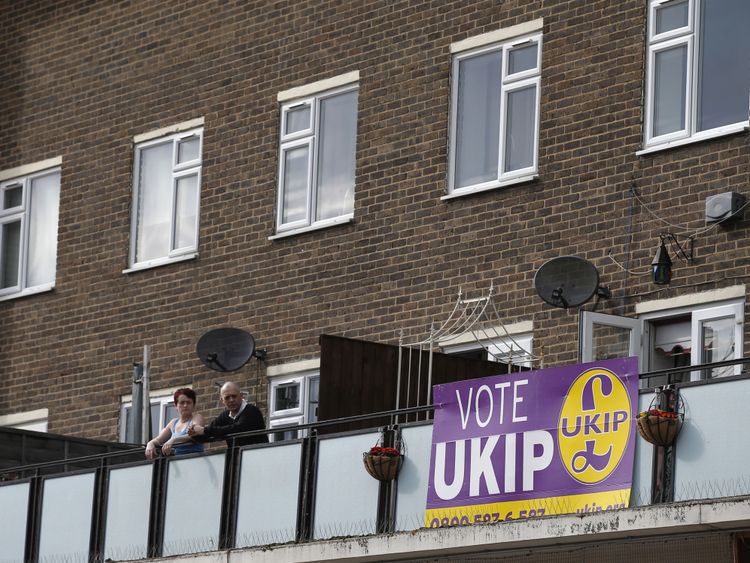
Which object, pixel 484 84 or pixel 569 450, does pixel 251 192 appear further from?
pixel 569 450

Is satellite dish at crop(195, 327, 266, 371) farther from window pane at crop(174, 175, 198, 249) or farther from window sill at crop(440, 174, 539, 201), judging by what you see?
window sill at crop(440, 174, 539, 201)

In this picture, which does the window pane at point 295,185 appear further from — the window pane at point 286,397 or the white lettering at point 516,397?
the white lettering at point 516,397

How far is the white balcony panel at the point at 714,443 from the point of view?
51.2ft

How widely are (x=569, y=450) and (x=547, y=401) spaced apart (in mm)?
504

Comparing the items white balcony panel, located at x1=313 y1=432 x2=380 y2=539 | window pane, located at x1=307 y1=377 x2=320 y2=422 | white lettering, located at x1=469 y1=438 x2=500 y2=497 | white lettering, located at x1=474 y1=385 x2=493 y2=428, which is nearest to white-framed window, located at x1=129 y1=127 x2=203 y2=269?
window pane, located at x1=307 y1=377 x2=320 y2=422

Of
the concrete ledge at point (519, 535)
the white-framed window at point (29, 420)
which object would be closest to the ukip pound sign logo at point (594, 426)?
the concrete ledge at point (519, 535)

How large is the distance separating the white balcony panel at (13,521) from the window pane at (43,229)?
5.05 metres

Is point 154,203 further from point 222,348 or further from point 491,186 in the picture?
point 491,186

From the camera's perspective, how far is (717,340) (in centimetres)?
1917

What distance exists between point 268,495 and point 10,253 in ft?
30.0

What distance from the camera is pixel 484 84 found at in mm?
21906

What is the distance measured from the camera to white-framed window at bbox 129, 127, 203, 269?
24.9 metres

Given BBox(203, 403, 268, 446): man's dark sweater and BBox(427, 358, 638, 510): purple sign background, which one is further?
BBox(203, 403, 268, 446): man's dark sweater

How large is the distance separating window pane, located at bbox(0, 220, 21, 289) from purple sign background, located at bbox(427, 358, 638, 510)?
10.6 metres
